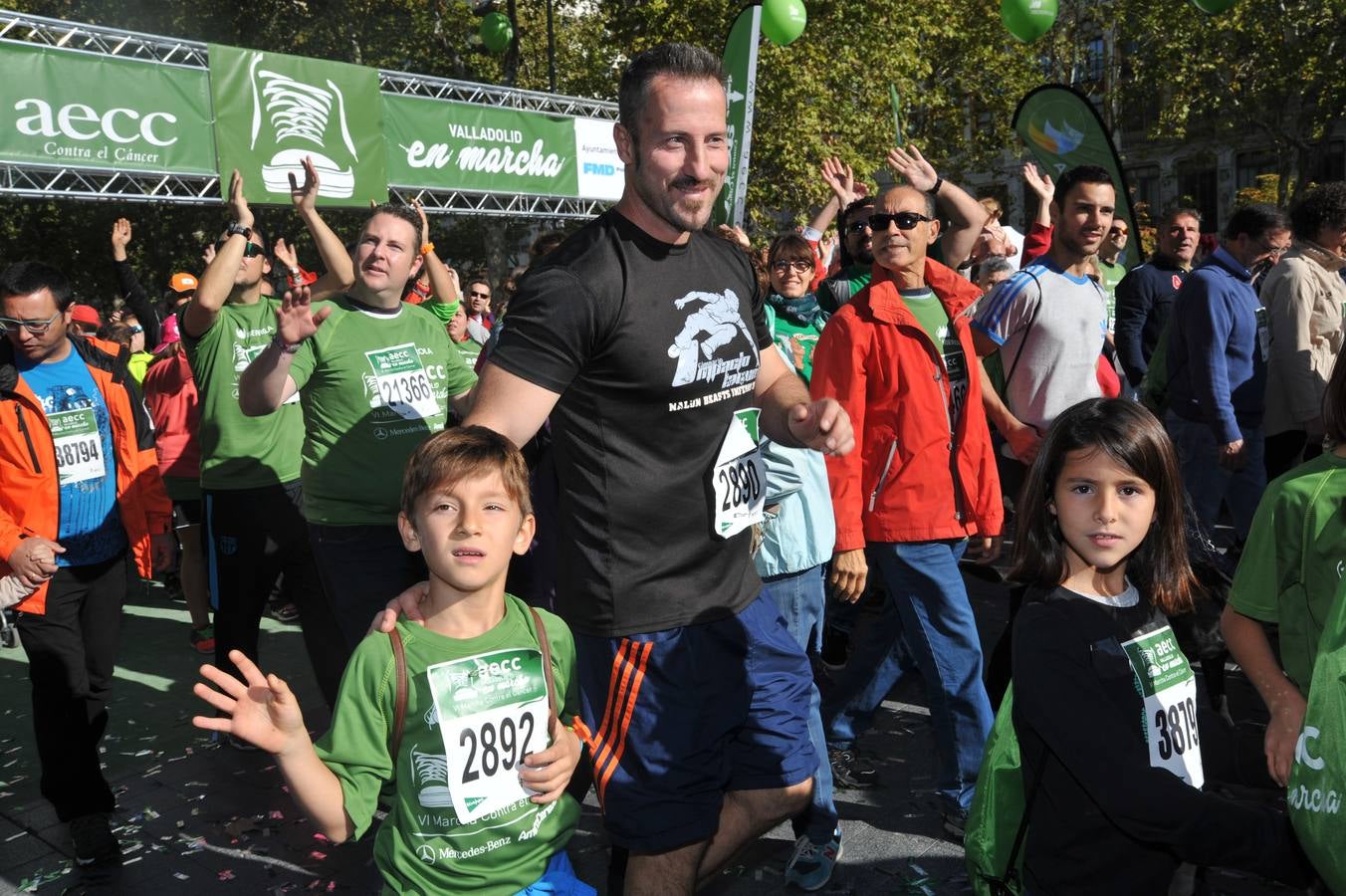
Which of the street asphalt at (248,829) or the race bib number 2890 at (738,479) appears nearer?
the race bib number 2890 at (738,479)

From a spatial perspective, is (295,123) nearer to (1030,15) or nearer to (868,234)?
(1030,15)

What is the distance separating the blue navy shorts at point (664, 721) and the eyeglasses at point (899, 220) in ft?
6.33

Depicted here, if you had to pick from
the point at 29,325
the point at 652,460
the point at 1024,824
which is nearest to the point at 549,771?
the point at 652,460

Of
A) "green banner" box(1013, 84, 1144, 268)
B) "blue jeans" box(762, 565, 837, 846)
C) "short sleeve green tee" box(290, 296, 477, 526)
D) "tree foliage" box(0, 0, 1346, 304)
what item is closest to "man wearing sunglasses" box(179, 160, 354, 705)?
"short sleeve green tee" box(290, 296, 477, 526)

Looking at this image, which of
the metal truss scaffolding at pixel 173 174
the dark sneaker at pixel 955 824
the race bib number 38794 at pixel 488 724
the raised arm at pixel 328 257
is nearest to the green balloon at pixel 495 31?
the metal truss scaffolding at pixel 173 174

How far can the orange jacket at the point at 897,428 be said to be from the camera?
3982 mm

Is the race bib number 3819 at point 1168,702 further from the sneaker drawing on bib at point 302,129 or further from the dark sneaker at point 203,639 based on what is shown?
the sneaker drawing on bib at point 302,129

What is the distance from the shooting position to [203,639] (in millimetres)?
6863

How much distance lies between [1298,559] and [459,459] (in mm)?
1814

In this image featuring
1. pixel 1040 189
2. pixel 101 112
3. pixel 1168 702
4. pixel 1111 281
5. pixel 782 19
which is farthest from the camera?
pixel 782 19

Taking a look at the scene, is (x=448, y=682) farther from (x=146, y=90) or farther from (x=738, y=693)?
(x=146, y=90)

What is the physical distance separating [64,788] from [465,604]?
95.5 inches

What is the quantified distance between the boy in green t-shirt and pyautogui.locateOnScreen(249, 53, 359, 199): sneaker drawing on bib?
9.79m

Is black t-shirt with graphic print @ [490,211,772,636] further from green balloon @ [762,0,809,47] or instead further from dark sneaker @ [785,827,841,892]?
green balloon @ [762,0,809,47]
